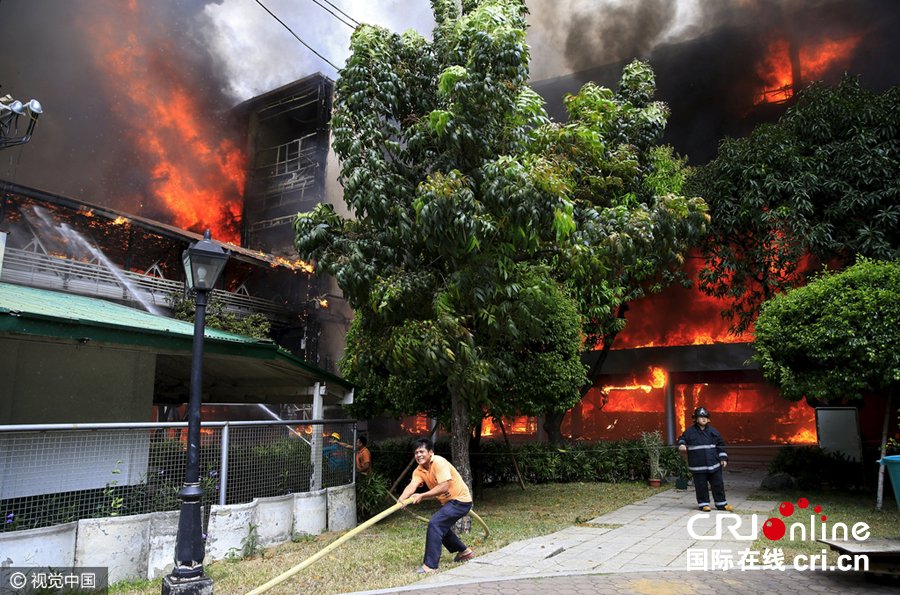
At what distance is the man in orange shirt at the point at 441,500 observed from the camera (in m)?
6.40

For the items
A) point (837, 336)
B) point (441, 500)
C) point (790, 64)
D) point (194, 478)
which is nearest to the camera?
point (194, 478)

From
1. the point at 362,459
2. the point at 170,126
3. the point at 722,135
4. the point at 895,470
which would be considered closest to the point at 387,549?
the point at 362,459

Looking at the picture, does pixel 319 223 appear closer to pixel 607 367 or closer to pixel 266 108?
pixel 607 367

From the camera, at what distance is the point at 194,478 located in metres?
5.64

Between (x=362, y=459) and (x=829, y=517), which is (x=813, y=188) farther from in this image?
(x=362, y=459)

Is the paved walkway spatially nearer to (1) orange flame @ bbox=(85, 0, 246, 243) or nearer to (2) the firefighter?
(2) the firefighter

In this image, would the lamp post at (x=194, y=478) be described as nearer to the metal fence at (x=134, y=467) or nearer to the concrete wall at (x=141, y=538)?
the concrete wall at (x=141, y=538)

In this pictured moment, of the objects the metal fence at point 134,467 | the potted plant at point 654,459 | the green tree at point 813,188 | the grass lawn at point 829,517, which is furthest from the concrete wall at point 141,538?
the green tree at point 813,188

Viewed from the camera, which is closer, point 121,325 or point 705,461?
point 121,325

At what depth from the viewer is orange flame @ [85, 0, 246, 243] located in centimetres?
2686

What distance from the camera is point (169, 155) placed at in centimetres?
2898

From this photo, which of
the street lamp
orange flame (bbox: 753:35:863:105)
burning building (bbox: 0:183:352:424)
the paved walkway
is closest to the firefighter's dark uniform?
the paved walkway

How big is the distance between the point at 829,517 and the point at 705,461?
2.20m

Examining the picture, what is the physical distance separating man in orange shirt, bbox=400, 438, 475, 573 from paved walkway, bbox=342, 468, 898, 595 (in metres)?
0.23
